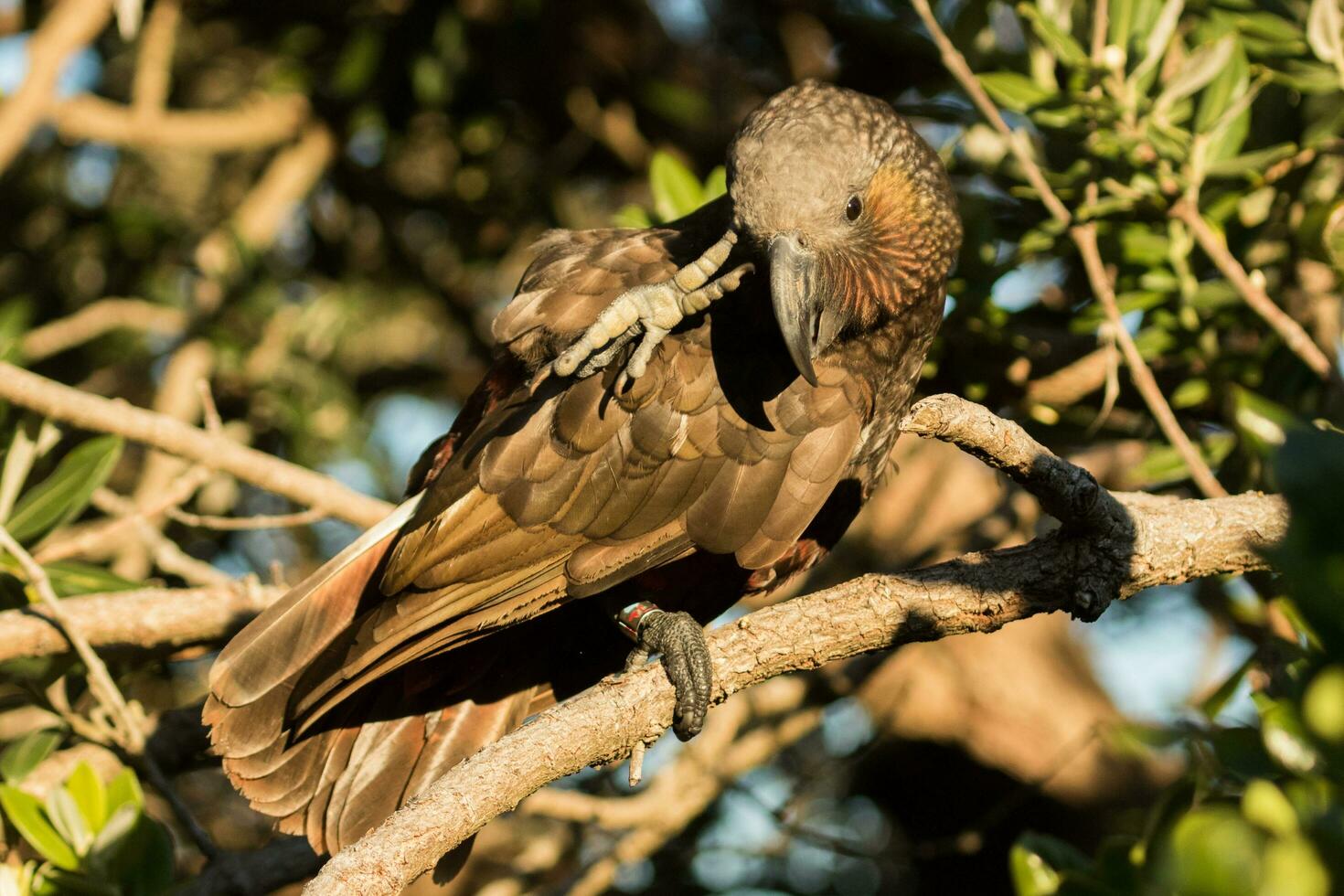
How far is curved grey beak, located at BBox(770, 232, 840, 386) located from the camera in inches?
92.5

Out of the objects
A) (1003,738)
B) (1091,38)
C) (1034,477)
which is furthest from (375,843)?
(1003,738)

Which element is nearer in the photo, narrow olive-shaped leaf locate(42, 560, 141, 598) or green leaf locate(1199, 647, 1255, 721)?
green leaf locate(1199, 647, 1255, 721)

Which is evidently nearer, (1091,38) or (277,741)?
(277,741)

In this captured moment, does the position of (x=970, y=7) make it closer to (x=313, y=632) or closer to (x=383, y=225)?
(x=313, y=632)

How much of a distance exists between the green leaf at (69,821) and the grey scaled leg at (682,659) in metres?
1.22

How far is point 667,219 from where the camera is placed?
138 inches

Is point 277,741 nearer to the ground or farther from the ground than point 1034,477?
nearer to the ground

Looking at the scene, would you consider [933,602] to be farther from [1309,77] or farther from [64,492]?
[64,492]

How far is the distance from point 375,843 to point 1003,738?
12.8 ft

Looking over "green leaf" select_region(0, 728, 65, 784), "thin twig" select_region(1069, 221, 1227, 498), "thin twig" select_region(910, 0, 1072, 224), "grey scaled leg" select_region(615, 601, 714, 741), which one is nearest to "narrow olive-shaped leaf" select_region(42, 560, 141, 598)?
"green leaf" select_region(0, 728, 65, 784)

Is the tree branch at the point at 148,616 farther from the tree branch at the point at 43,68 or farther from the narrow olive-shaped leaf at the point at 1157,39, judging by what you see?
the narrow olive-shaped leaf at the point at 1157,39

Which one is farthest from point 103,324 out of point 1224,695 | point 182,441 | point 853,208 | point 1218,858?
point 1218,858

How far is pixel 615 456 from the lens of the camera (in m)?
2.71

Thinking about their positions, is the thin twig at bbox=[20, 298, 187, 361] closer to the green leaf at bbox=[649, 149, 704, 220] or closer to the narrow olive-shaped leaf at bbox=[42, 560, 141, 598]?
the narrow olive-shaped leaf at bbox=[42, 560, 141, 598]
